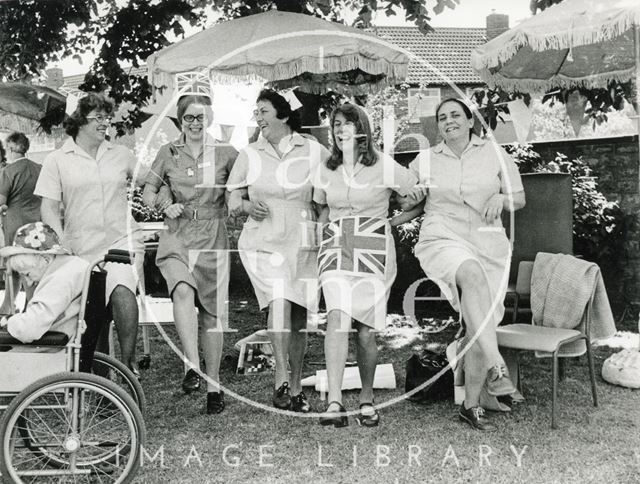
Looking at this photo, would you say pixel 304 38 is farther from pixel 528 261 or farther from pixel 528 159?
pixel 528 159

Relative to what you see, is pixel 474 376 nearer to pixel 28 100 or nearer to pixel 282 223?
pixel 282 223

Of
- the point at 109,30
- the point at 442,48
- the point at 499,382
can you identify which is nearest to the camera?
the point at 499,382

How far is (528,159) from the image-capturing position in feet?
27.5

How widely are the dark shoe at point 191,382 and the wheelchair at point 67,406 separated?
51.7 inches

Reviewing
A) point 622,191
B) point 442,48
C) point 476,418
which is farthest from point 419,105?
point 476,418

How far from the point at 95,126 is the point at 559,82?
3.92 metres

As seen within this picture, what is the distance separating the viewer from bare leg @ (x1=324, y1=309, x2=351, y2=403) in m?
4.47

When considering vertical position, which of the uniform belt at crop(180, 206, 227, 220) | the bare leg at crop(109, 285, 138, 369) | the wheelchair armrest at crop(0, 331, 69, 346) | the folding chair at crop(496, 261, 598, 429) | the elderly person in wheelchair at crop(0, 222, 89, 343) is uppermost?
the uniform belt at crop(180, 206, 227, 220)

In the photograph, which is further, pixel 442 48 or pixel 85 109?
pixel 442 48

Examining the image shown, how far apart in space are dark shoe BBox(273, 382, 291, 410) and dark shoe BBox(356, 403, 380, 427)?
46 centimetres

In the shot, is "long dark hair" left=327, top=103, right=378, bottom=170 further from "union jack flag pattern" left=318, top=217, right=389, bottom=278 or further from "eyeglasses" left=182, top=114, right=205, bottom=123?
"eyeglasses" left=182, top=114, right=205, bottom=123

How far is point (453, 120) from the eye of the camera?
4793mm

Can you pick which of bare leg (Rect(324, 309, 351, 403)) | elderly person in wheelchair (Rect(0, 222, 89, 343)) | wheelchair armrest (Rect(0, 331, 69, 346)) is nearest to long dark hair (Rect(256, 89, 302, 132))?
bare leg (Rect(324, 309, 351, 403))

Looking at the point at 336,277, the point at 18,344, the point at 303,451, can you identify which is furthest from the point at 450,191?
the point at 18,344
